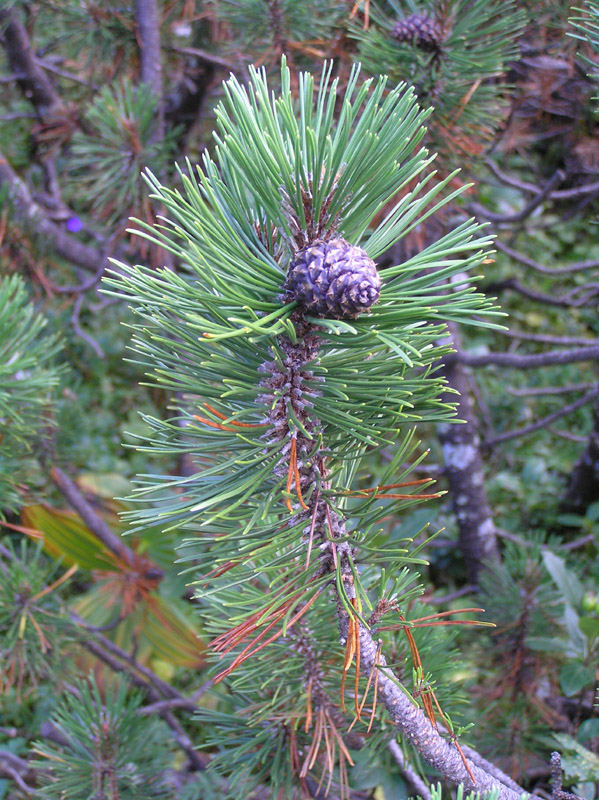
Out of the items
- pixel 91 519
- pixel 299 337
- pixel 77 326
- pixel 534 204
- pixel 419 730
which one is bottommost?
pixel 419 730

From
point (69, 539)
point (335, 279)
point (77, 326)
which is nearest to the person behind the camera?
point (335, 279)

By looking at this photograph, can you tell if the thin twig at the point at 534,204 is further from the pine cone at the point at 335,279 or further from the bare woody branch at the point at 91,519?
the bare woody branch at the point at 91,519

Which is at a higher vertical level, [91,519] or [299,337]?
[299,337]

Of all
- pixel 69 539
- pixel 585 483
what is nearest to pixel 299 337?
pixel 69 539

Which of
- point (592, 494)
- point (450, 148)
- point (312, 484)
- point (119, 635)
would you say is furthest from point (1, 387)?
point (592, 494)

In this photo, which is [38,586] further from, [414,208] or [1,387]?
[414,208]

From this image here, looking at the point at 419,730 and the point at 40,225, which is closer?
the point at 419,730

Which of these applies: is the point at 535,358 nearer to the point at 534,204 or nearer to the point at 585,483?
the point at 534,204
